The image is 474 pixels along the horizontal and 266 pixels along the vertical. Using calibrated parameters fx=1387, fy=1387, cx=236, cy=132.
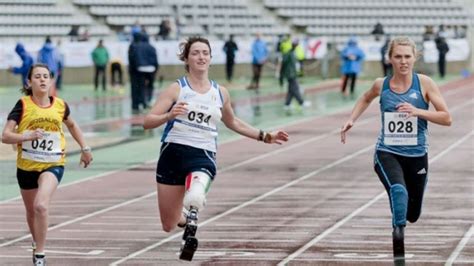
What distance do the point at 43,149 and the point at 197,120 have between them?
51.1 inches

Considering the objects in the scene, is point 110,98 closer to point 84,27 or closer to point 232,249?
point 84,27

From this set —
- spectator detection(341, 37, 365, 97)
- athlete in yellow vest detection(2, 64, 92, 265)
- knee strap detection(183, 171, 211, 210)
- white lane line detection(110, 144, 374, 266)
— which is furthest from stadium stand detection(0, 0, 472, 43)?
knee strap detection(183, 171, 211, 210)

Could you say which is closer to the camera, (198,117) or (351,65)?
(198,117)

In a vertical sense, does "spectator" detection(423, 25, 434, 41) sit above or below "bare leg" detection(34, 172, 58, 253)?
below

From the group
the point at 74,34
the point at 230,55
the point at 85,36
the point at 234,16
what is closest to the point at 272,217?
the point at 85,36

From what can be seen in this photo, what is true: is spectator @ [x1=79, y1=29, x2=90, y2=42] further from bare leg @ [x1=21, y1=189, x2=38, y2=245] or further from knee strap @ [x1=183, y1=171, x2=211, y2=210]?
knee strap @ [x1=183, y1=171, x2=211, y2=210]

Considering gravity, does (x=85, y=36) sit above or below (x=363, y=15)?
above

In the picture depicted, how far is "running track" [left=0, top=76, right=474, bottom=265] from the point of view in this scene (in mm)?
11953

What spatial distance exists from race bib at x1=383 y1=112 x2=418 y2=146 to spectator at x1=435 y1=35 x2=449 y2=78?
4032cm

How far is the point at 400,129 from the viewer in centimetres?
1095

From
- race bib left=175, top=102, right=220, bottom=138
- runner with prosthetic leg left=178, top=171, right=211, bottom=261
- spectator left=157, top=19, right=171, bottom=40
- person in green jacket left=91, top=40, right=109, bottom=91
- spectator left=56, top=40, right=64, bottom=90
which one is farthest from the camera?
spectator left=157, top=19, right=171, bottom=40

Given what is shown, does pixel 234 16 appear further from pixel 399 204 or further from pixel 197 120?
pixel 399 204

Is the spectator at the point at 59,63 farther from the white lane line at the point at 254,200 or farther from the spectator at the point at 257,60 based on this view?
the white lane line at the point at 254,200

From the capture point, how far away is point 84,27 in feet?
165
